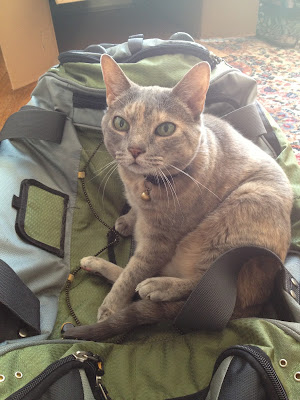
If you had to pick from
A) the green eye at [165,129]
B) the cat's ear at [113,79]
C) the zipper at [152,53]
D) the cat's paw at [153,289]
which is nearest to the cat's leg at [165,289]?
the cat's paw at [153,289]

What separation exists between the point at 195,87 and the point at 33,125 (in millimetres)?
498

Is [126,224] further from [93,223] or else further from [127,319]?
[127,319]

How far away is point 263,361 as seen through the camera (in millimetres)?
613

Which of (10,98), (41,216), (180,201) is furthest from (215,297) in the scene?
(10,98)

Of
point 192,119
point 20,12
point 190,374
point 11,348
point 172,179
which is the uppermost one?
point 20,12

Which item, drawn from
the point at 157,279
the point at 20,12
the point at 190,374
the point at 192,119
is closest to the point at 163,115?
the point at 192,119

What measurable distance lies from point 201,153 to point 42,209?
0.48 m

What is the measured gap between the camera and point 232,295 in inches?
30.8

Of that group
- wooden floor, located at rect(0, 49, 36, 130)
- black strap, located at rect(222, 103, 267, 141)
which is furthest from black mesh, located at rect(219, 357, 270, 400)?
wooden floor, located at rect(0, 49, 36, 130)

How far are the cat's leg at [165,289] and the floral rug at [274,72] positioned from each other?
102 cm

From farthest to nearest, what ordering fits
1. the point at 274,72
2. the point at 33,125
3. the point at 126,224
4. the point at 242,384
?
the point at 274,72
the point at 126,224
the point at 33,125
the point at 242,384

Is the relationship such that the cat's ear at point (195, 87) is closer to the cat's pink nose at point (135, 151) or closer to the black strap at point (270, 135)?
the cat's pink nose at point (135, 151)

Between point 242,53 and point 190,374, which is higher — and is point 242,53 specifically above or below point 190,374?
above

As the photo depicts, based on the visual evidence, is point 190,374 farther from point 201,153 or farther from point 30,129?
point 30,129
